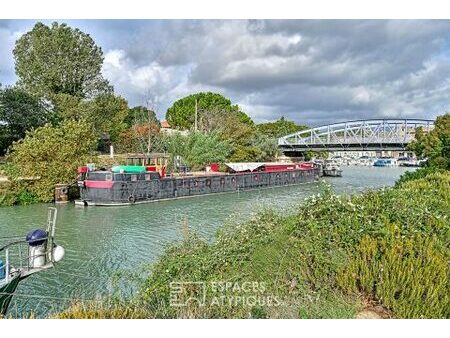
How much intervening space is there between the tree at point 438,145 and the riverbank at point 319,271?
19.0m

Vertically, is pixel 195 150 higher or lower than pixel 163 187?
higher

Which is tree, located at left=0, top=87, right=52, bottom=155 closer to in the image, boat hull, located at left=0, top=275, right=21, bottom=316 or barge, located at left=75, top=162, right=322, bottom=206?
barge, located at left=75, top=162, right=322, bottom=206

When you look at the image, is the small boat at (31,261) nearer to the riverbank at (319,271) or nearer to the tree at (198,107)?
the riverbank at (319,271)

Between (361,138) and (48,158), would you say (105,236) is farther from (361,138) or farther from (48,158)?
(361,138)

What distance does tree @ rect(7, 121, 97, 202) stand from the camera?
24.4 meters

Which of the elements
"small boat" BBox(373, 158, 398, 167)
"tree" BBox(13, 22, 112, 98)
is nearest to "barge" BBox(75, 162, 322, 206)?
"tree" BBox(13, 22, 112, 98)

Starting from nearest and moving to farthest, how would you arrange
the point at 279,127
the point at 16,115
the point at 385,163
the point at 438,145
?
the point at 438,145
the point at 16,115
the point at 279,127
the point at 385,163

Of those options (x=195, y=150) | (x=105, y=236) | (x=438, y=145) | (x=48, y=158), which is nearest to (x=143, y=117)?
(x=195, y=150)

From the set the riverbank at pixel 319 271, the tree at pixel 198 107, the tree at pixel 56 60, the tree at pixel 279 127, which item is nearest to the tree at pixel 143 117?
the tree at pixel 198 107

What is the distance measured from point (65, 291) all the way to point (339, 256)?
6.32 meters

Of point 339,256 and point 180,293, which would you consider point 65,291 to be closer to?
point 180,293

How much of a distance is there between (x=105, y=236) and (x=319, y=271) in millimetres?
11922

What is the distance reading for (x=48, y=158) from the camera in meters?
25.2

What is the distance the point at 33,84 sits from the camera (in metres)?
34.8
